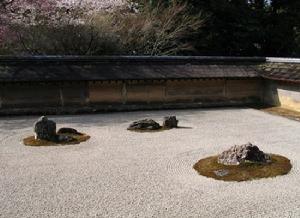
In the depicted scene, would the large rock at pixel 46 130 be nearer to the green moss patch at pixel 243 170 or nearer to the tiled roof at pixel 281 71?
the green moss patch at pixel 243 170

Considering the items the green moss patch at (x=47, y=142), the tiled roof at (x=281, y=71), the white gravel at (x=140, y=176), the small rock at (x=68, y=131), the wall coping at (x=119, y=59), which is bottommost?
the white gravel at (x=140, y=176)

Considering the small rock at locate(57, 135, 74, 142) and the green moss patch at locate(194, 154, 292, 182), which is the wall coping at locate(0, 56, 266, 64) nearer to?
the small rock at locate(57, 135, 74, 142)

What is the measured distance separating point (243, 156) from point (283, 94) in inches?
366

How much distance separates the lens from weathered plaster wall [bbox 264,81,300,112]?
17.8 m

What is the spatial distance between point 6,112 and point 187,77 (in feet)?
25.0

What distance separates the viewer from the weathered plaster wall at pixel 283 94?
17764 millimetres

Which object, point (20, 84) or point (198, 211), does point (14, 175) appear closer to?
point (198, 211)

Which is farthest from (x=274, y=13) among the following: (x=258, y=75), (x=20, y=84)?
(x=20, y=84)

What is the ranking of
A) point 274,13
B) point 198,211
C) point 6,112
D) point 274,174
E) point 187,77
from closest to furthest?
point 198,211 < point 274,174 < point 6,112 < point 187,77 < point 274,13

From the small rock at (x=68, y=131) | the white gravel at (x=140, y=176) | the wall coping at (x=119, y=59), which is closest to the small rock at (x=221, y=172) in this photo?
the white gravel at (x=140, y=176)

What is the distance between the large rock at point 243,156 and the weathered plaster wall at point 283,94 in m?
8.04

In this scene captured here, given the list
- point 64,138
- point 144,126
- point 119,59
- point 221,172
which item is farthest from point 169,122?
point 119,59

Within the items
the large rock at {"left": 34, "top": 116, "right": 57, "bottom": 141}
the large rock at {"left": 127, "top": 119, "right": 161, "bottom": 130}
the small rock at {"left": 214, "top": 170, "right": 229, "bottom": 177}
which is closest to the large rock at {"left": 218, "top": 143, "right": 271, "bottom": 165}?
the small rock at {"left": 214, "top": 170, "right": 229, "bottom": 177}

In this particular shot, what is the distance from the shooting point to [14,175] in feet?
32.7
